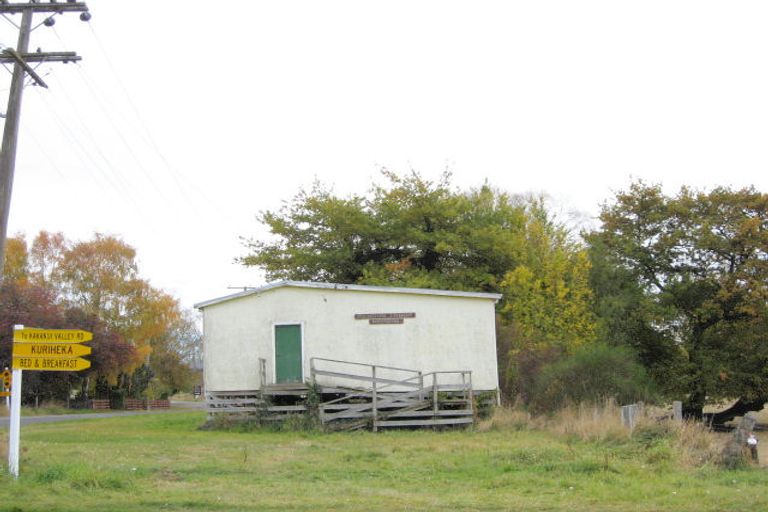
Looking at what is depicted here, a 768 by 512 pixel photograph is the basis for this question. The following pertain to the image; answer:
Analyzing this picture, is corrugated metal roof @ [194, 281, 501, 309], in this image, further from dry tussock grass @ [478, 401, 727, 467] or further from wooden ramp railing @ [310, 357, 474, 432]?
dry tussock grass @ [478, 401, 727, 467]

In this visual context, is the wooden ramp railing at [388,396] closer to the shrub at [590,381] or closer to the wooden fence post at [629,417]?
the shrub at [590,381]

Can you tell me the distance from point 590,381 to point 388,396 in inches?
232

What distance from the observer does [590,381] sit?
74.0ft

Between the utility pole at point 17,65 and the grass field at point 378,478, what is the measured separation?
168 inches

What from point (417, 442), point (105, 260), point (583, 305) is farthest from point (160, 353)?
point (417, 442)

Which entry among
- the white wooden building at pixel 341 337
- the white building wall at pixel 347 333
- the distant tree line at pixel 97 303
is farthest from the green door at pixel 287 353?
the distant tree line at pixel 97 303

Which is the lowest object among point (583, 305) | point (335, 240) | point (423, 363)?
point (423, 363)

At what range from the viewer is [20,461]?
11.9 meters

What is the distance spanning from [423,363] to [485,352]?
1.91 m

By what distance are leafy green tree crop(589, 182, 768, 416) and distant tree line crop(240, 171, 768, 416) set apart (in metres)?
0.05

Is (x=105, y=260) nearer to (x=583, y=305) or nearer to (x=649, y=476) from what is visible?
(x=583, y=305)

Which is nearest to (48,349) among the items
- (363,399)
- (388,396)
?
(388,396)

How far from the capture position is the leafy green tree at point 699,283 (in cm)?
2884

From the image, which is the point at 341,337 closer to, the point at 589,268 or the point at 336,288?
the point at 336,288
